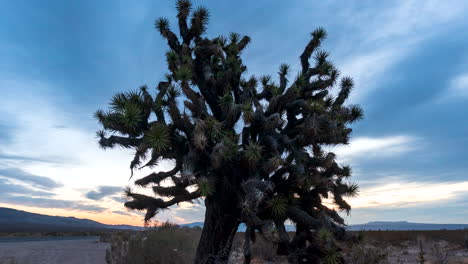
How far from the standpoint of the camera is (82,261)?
1858cm

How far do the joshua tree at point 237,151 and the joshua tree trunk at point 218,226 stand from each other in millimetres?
29

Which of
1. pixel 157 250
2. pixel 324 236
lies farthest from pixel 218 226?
pixel 157 250

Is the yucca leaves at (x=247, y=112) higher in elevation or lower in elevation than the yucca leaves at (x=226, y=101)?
lower

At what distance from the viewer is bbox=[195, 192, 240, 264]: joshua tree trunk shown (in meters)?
10.2

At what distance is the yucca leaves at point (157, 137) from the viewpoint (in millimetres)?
8711

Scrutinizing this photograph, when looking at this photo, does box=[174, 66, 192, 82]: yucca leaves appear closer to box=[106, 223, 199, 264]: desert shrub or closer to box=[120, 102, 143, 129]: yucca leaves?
box=[120, 102, 143, 129]: yucca leaves

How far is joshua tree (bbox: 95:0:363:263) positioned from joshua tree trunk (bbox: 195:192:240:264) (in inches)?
1.1

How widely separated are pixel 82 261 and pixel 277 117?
14.4 meters

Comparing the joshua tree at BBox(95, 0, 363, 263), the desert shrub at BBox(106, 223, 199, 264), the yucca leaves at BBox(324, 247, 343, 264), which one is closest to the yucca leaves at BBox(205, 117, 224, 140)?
the joshua tree at BBox(95, 0, 363, 263)

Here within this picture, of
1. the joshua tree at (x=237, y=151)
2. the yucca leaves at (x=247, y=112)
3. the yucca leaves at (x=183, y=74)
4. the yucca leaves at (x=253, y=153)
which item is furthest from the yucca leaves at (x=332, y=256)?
the yucca leaves at (x=183, y=74)

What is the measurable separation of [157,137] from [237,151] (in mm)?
2080

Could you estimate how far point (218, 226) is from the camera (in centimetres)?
1032

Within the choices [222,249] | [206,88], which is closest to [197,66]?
[206,88]

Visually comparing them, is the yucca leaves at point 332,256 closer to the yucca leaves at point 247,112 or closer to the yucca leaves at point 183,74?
the yucca leaves at point 247,112
